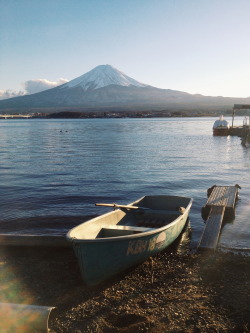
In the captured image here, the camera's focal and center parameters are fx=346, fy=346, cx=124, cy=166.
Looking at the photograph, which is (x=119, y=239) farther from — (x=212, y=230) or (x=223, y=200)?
(x=223, y=200)

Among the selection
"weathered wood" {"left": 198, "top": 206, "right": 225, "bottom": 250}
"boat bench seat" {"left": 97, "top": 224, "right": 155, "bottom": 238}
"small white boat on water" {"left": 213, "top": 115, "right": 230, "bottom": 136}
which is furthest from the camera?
"small white boat on water" {"left": 213, "top": 115, "right": 230, "bottom": 136}

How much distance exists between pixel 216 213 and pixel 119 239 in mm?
6454

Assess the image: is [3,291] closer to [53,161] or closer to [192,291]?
[192,291]

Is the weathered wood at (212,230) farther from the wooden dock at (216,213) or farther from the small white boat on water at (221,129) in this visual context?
the small white boat on water at (221,129)

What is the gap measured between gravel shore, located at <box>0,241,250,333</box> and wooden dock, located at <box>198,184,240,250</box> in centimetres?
78

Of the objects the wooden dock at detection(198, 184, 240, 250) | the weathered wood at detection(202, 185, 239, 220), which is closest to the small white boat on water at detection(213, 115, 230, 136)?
the wooden dock at detection(198, 184, 240, 250)

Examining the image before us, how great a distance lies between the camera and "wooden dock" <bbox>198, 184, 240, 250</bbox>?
11336 mm

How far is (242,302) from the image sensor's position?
775 cm

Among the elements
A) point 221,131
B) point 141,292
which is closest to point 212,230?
point 141,292

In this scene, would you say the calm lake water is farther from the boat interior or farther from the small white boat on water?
the small white boat on water

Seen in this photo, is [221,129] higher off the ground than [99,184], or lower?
higher

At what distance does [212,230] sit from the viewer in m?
12.0

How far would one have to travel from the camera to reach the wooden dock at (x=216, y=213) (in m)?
11.3

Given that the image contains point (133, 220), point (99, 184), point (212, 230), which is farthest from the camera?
point (99, 184)
